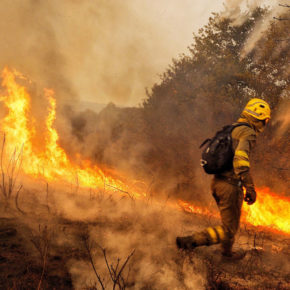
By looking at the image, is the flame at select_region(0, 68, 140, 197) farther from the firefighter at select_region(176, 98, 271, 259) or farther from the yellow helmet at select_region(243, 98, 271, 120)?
the yellow helmet at select_region(243, 98, 271, 120)

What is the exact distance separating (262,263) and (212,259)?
74 cm

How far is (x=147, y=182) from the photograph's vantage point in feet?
31.6

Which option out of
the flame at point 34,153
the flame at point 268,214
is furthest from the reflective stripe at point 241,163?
the flame at point 34,153

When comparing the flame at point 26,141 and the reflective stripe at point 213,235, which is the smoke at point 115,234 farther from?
the flame at point 26,141

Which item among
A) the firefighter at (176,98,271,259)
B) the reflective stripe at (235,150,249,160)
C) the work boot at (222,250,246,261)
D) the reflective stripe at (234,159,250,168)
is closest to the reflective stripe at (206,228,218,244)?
the firefighter at (176,98,271,259)

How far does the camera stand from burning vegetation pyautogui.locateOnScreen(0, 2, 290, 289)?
326cm

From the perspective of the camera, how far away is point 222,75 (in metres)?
12.9

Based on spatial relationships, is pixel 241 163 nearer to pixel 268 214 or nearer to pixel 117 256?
pixel 117 256

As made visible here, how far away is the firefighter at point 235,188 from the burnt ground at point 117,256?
12.0 inches

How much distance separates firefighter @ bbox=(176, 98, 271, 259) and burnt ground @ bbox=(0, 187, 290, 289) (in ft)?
1.00

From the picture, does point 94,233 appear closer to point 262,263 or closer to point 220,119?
point 262,263

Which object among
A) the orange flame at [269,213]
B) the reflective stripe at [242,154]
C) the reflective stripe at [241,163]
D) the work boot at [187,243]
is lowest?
the work boot at [187,243]

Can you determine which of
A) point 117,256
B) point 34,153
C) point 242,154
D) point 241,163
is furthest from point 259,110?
point 34,153

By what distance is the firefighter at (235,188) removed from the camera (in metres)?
3.44
